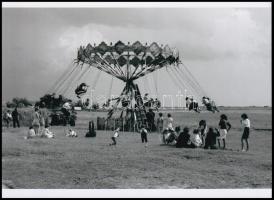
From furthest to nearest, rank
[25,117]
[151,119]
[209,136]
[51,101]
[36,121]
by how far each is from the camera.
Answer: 1. [25,117]
2. [51,101]
3. [151,119]
4. [36,121]
5. [209,136]

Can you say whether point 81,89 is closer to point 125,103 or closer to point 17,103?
point 125,103

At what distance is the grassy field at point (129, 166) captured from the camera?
41.9 feet

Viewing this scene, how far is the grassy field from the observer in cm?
1276

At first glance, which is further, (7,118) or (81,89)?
(7,118)

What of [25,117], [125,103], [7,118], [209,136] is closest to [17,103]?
[25,117]

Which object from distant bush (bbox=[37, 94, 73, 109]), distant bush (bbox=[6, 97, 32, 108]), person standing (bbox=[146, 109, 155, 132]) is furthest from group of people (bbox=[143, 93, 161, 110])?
distant bush (bbox=[6, 97, 32, 108])

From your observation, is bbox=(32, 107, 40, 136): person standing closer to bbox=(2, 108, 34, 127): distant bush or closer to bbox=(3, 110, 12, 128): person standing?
bbox=(3, 110, 12, 128): person standing

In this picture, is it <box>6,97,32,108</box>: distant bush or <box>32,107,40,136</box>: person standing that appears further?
<box>6,97,32,108</box>: distant bush

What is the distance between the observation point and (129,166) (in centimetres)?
1468

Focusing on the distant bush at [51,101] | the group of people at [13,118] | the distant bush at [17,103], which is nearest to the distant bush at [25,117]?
the group of people at [13,118]

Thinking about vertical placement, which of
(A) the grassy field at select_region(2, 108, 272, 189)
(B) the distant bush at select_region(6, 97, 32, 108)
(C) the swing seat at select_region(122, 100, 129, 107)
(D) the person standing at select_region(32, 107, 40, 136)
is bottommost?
(A) the grassy field at select_region(2, 108, 272, 189)

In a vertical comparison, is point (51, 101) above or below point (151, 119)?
above

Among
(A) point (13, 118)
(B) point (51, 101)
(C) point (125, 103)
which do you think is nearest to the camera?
(C) point (125, 103)

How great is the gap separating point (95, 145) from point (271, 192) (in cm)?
966
